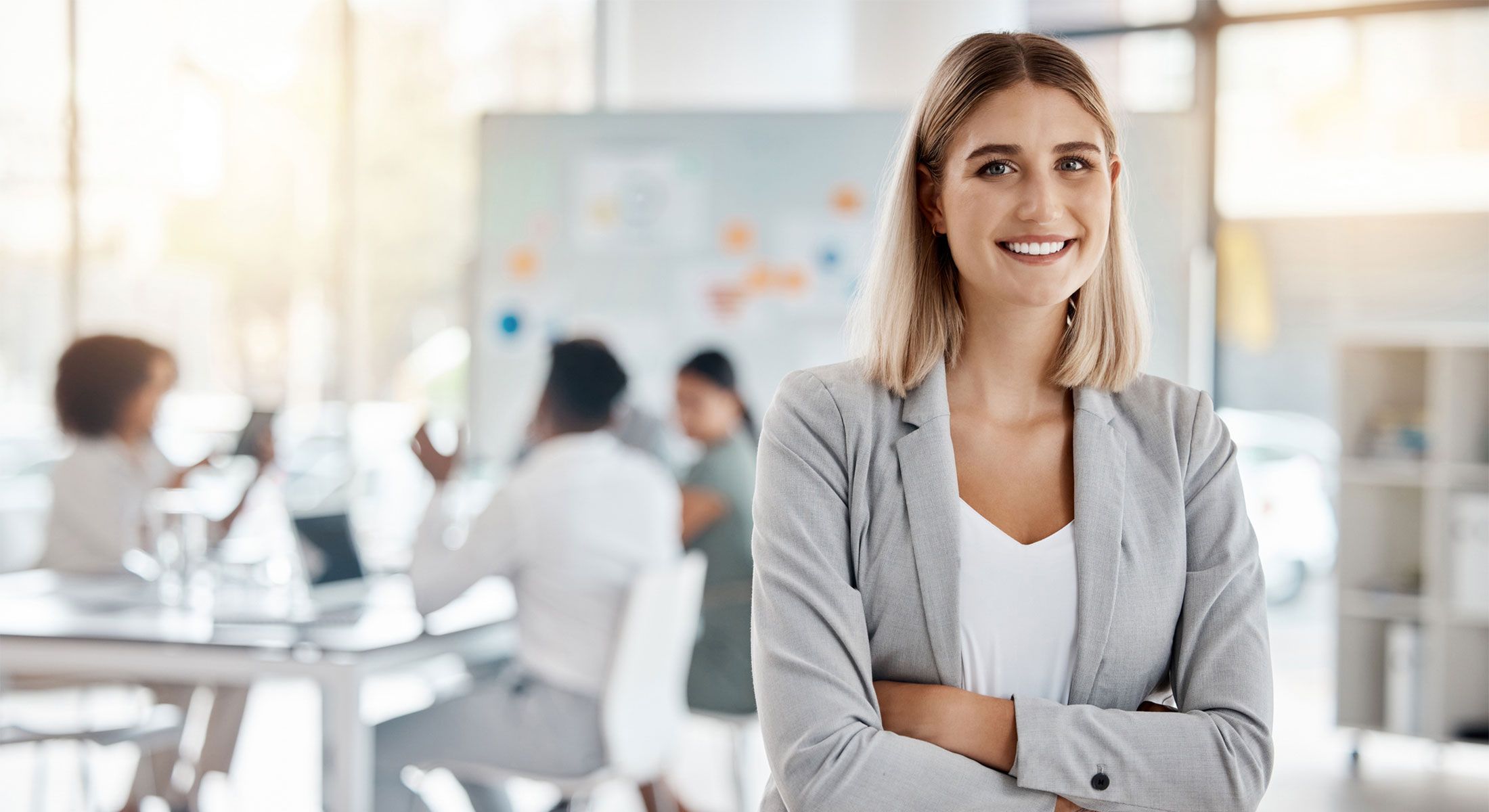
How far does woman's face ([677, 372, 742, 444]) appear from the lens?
4.04m

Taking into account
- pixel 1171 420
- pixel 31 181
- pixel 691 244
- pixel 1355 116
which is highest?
pixel 1355 116

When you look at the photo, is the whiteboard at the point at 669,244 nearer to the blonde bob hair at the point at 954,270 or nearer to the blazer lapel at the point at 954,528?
the blonde bob hair at the point at 954,270

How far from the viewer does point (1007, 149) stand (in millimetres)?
1337

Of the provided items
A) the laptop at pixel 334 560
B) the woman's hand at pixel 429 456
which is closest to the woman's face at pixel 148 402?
the laptop at pixel 334 560

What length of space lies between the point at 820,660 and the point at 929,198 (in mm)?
524

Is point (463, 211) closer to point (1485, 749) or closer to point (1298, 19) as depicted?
point (1298, 19)

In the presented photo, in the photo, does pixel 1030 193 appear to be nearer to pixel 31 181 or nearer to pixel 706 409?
pixel 706 409

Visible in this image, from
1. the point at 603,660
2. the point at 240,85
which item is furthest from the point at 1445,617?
the point at 240,85

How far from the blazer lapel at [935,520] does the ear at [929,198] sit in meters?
0.20

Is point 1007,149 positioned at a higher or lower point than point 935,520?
higher

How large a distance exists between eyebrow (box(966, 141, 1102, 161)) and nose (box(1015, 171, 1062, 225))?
Result: 0.10ft

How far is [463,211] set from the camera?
22.1 feet

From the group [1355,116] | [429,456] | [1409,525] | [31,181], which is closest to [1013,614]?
[429,456]

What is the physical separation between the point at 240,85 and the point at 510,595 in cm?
402
